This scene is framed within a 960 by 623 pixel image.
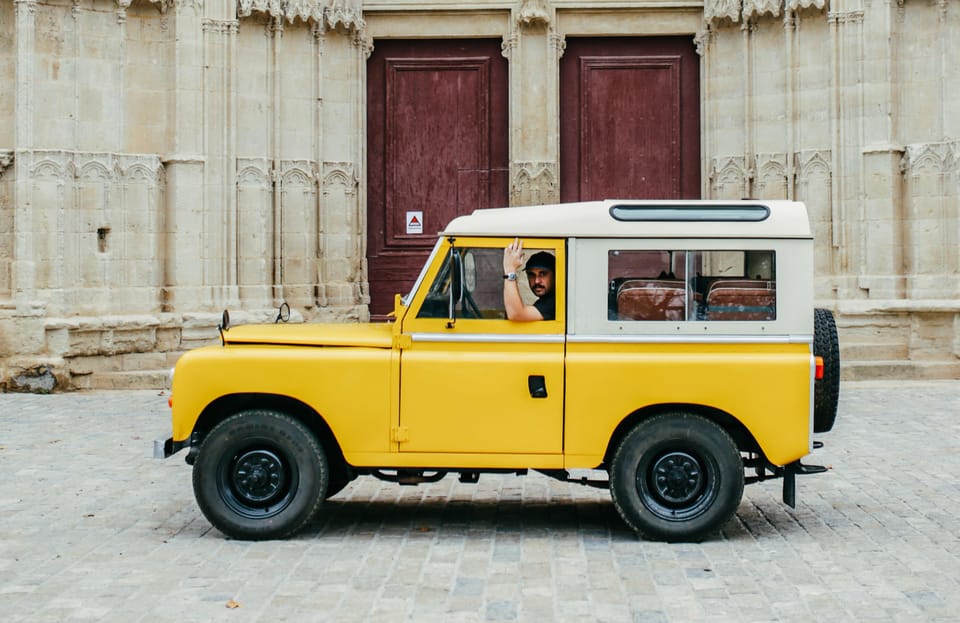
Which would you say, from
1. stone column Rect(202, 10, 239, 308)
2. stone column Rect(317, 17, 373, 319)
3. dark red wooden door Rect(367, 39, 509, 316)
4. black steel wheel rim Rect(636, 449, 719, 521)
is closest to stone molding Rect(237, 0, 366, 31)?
stone column Rect(317, 17, 373, 319)

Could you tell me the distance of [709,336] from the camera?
272 inches

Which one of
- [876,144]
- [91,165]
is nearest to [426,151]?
[91,165]

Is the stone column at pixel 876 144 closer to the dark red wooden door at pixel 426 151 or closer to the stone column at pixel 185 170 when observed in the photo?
the dark red wooden door at pixel 426 151

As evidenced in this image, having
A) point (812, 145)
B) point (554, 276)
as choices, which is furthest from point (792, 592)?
point (812, 145)

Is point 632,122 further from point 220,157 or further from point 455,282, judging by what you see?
point 455,282

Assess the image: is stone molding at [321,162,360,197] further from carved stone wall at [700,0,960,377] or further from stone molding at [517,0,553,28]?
carved stone wall at [700,0,960,377]

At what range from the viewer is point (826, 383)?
23.0 feet

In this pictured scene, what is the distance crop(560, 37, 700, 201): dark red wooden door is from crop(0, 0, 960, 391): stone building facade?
0.45 ft

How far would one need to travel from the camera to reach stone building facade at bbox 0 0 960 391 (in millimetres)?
13539

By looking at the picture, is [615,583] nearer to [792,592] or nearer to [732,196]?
[792,592]

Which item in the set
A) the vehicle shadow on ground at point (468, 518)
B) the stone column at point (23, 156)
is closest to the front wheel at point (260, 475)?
the vehicle shadow on ground at point (468, 518)

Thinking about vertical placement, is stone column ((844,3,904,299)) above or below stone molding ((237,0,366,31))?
below

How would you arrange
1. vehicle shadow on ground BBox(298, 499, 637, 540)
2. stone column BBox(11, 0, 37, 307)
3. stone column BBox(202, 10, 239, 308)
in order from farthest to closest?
stone column BBox(202, 10, 239, 308) → stone column BBox(11, 0, 37, 307) → vehicle shadow on ground BBox(298, 499, 637, 540)

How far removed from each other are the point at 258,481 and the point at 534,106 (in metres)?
9.47
